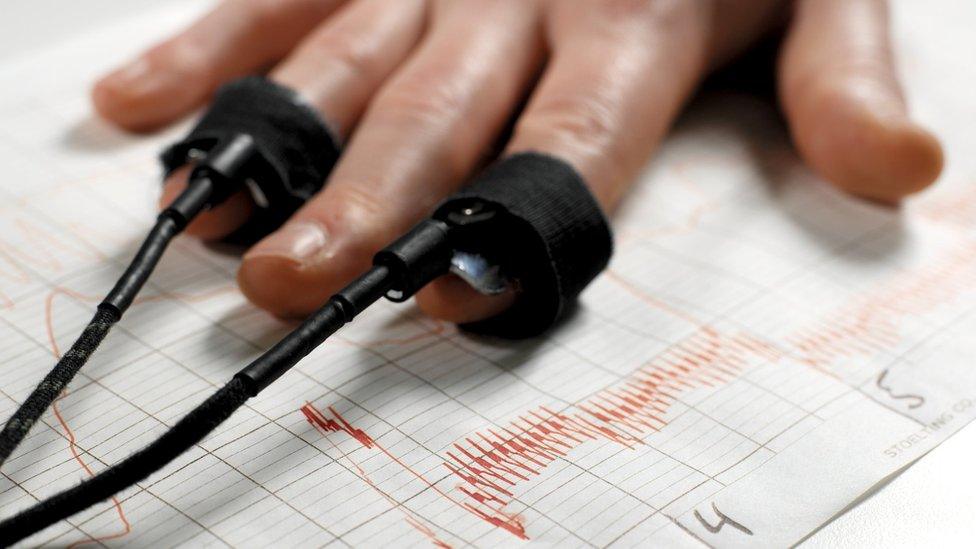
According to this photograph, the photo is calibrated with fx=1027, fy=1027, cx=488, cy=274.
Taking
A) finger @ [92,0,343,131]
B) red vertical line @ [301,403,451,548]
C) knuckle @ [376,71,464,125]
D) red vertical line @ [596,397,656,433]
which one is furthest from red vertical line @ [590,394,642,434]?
finger @ [92,0,343,131]

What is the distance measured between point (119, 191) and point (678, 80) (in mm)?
384

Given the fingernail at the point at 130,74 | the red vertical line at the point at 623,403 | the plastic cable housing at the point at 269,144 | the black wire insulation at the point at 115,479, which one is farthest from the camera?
the fingernail at the point at 130,74

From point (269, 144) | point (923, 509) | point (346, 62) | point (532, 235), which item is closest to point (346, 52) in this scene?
point (346, 62)

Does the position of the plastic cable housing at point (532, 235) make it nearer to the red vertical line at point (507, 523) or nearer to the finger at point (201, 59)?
the red vertical line at point (507, 523)

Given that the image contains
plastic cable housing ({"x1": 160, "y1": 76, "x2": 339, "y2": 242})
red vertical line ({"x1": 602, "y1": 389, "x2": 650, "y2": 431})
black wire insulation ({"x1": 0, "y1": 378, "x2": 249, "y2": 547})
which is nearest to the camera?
black wire insulation ({"x1": 0, "y1": 378, "x2": 249, "y2": 547})

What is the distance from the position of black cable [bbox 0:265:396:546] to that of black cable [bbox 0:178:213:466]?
37mm

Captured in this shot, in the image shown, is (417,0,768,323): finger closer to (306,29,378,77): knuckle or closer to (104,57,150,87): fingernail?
(306,29,378,77): knuckle

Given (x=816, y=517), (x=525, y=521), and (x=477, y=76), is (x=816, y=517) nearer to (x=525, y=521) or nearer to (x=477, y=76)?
(x=525, y=521)

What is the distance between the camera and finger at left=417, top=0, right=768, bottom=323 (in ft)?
2.00

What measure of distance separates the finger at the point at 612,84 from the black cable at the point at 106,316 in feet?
0.45

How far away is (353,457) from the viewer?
0.46 metres

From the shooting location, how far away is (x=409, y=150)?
60cm

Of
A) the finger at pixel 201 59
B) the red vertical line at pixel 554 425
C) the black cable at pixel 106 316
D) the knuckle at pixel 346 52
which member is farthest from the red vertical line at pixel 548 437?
the finger at pixel 201 59

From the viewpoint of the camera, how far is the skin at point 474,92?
1.82 feet
